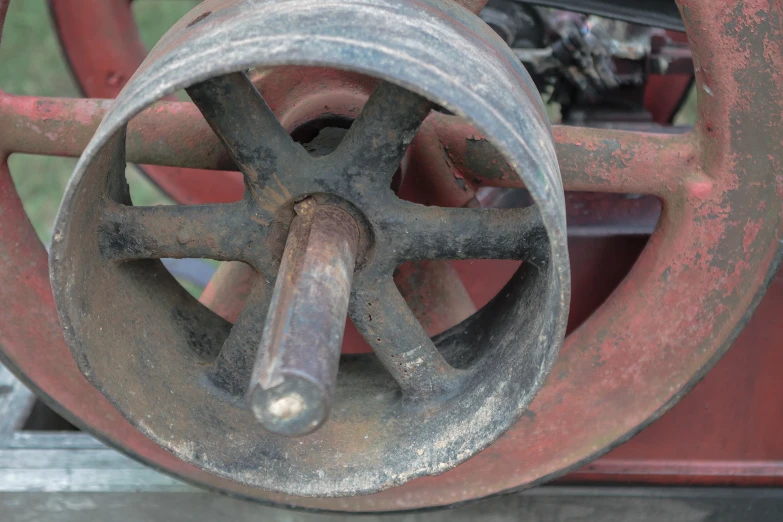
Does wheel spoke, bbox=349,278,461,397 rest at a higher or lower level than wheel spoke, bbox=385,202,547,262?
lower

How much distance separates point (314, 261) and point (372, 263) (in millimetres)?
160

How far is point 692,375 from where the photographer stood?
1.27 metres

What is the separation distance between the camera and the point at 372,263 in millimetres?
1123

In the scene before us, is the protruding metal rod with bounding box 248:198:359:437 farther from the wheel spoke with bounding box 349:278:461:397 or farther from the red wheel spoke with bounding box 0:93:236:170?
the red wheel spoke with bounding box 0:93:236:170

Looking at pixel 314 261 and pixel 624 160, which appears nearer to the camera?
pixel 314 261

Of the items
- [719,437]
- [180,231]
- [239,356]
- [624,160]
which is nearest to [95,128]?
[180,231]

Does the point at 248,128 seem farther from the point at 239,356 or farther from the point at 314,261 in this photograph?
the point at 239,356

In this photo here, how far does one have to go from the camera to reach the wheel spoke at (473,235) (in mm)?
1105

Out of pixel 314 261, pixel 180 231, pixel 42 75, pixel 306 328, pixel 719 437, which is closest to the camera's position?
pixel 306 328

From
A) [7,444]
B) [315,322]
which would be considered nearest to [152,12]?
[7,444]

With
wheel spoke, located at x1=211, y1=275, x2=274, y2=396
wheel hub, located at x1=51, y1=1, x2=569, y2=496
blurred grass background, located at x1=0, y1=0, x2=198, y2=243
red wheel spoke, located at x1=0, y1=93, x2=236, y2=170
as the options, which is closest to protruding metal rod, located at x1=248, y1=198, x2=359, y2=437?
wheel hub, located at x1=51, y1=1, x2=569, y2=496

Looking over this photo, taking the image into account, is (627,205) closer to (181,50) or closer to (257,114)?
(257,114)

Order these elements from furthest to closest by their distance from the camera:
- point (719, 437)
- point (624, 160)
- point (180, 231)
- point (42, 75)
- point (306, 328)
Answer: point (42, 75), point (719, 437), point (624, 160), point (180, 231), point (306, 328)

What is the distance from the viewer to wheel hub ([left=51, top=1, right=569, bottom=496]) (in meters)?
Answer: 0.85
